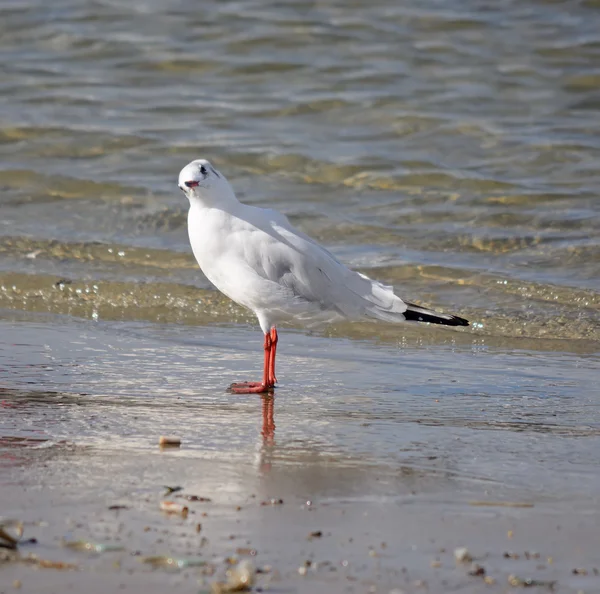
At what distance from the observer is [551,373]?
5164 mm

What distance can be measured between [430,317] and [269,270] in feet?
2.42

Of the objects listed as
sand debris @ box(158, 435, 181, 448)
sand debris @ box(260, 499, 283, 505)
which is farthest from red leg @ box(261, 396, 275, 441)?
sand debris @ box(260, 499, 283, 505)

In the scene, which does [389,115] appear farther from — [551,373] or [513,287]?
[551,373]

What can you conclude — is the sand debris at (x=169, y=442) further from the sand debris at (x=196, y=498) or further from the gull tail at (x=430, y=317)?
the gull tail at (x=430, y=317)

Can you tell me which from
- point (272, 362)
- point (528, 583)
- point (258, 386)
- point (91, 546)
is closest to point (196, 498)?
point (91, 546)

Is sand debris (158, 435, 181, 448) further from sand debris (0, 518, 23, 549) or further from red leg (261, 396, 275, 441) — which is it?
sand debris (0, 518, 23, 549)

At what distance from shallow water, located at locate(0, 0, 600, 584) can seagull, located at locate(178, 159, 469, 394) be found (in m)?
0.27

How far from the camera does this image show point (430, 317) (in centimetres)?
501

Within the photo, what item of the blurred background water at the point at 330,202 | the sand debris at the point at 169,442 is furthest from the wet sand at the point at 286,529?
the blurred background water at the point at 330,202

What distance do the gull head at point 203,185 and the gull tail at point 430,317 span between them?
3.08ft

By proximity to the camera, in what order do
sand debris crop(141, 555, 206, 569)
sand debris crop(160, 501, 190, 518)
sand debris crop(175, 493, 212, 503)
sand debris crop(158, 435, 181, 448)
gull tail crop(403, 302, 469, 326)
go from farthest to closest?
gull tail crop(403, 302, 469, 326)
sand debris crop(158, 435, 181, 448)
sand debris crop(175, 493, 212, 503)
sand debris crop(160, 501, 190, 518)
sand debris crop(141, 555, 206, 569)

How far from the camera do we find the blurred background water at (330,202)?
4504 mm

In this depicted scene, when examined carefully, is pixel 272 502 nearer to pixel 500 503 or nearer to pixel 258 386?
pixel 500 503

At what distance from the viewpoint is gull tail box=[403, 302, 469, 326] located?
4961 millimetres
